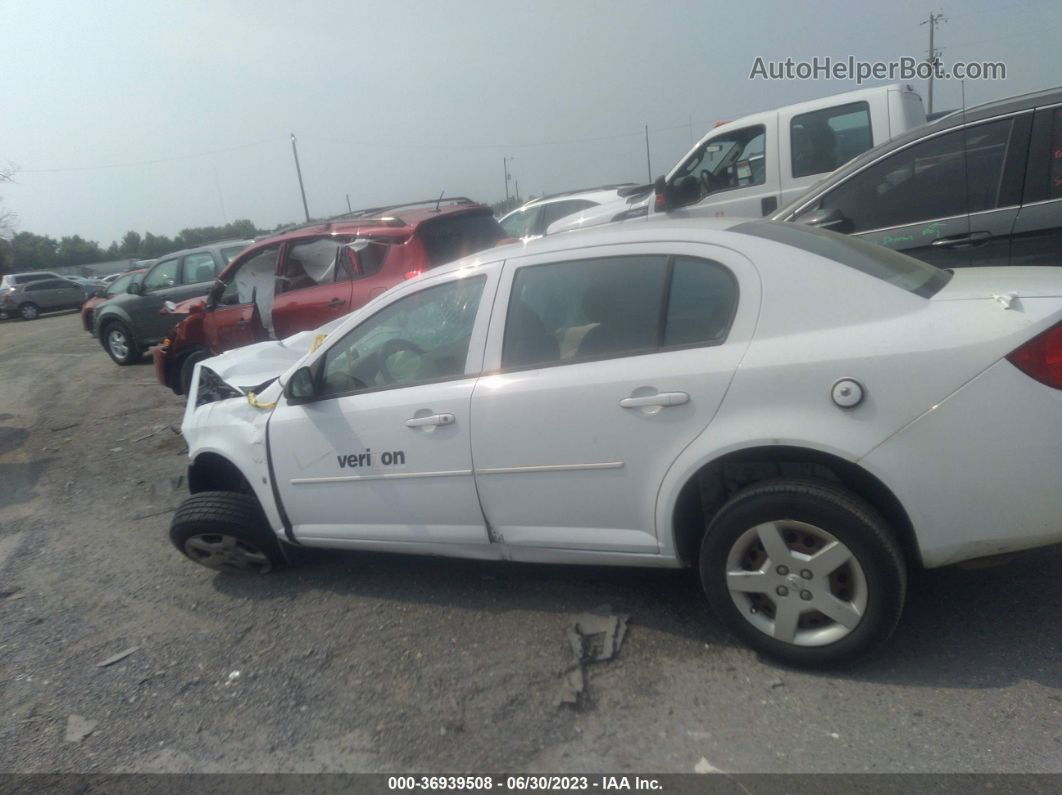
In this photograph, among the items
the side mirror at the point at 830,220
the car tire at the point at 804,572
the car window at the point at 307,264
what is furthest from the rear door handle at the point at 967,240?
the car window at the point at 307,264

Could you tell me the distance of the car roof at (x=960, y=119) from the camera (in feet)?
16.5

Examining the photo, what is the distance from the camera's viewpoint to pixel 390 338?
4031 millimetres

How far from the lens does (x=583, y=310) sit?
3.47 meters

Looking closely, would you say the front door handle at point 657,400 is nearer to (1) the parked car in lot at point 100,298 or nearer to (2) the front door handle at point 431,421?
(2) the front door handle at point 431,421

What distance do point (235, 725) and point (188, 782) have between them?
319mm

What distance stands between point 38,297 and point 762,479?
107 feet

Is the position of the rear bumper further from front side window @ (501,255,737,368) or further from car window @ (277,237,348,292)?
car window @ (277,237,348,292)

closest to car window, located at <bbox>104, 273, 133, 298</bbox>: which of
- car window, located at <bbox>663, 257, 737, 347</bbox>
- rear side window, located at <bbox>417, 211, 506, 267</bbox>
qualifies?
rear side window, located at <bbox>417, 211, 506, 267</bbox>

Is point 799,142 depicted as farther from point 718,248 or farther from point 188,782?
point 188,782

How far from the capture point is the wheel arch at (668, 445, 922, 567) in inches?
115

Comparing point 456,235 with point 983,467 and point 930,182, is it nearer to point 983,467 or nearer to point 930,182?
point 930,182

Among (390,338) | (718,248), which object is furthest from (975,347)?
(390,338)

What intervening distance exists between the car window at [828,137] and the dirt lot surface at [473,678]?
514 centimetres

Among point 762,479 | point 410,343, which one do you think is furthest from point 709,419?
point 410,343
